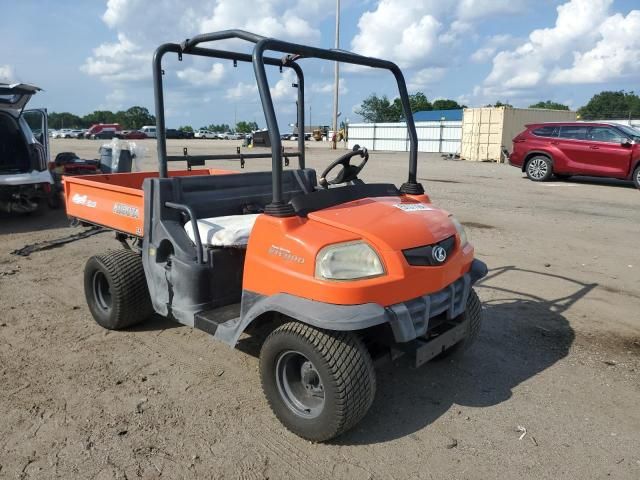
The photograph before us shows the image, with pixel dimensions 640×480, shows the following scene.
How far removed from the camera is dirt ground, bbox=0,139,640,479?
8.59 feet

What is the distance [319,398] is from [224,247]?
3.85ft

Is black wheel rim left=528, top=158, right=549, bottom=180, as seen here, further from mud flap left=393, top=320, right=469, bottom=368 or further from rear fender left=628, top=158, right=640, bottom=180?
mud flap left=393, top=320, right=469, bottom=368

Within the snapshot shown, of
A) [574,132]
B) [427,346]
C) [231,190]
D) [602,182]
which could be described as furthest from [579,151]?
[427,346]

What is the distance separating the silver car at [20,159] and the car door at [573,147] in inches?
470

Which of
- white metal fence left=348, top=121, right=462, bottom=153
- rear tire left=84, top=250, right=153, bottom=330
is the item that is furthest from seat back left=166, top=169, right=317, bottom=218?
white metal fence left=348, top=121, right=462, bottom=153

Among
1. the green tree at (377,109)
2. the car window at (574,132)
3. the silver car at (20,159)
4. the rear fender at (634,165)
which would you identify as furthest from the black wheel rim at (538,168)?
the green tree at (377,109)

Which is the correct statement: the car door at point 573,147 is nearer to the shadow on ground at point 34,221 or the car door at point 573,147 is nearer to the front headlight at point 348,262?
the shadow on ground at point 34,221

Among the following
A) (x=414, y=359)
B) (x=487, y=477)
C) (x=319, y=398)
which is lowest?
(x=487, y=477)

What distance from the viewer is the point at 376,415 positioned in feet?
9.95

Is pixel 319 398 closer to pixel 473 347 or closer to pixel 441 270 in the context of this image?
pixel 441 270

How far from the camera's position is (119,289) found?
3.94 metres

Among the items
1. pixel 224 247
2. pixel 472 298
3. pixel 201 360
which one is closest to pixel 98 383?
pixel 201 360

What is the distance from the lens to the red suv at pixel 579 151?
1261 centimetres

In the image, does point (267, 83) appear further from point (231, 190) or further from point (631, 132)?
point (631, 132)
